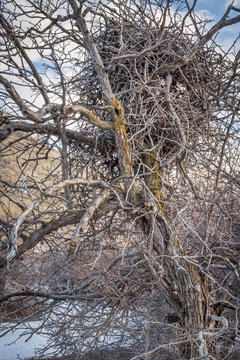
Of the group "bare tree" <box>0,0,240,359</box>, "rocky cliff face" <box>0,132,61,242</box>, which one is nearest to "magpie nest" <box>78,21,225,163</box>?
"bare tree" <box>0,0,240,359</box>

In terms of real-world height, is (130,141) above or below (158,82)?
below

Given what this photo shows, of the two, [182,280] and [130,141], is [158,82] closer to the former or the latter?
[130,141]

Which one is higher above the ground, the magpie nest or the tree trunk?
the magpie nest

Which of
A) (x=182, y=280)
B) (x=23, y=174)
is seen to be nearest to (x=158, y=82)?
(x=23, y=174)

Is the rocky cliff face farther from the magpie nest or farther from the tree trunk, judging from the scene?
the tree trunk

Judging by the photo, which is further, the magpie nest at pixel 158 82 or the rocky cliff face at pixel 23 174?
the magpie nest at pixel 158 82

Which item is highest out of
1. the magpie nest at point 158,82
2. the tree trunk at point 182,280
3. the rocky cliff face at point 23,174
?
the magpie nest at point 158,82

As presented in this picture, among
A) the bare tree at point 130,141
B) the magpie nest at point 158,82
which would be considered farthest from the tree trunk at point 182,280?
the magpie nest at point 158,82

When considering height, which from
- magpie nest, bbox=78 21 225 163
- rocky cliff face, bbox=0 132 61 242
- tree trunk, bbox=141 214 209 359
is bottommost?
tree trunk, bbox=141 214 209 359

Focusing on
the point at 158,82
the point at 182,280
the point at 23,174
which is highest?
the point at 158,82

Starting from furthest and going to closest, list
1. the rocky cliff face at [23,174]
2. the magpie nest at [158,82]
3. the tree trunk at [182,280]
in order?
1. the magpie nest at [158,82]
2. the tree trunk at [182,280]
3. the rocky cliff face at [23,174]

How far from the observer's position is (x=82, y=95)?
11.3 ft

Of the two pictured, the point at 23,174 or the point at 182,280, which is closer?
the point at 23,174

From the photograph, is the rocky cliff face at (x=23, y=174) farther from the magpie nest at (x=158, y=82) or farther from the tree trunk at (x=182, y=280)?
the tree trunk at (x=182, y=280)
